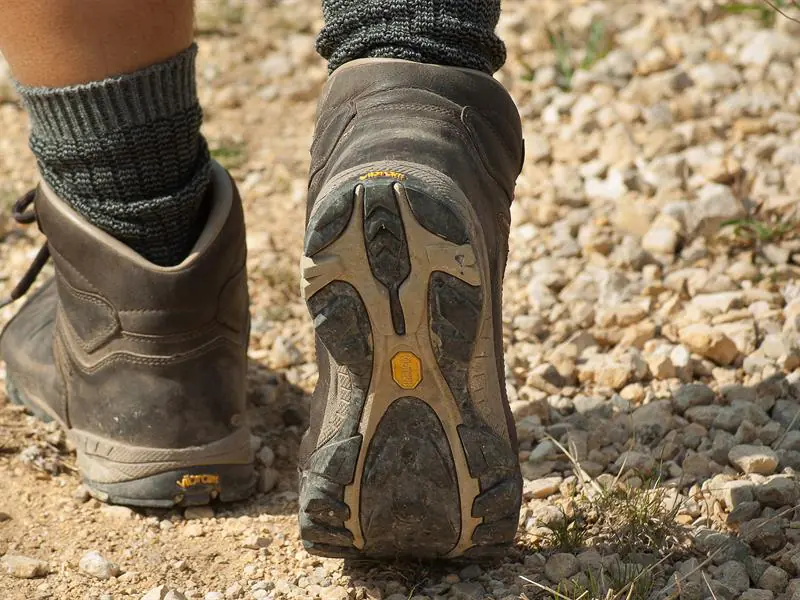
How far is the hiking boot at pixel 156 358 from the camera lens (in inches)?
82.1

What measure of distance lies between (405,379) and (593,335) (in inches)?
44.2

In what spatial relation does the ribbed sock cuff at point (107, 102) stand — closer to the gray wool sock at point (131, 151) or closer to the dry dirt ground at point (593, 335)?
the gray wool sock at point (131, 151)

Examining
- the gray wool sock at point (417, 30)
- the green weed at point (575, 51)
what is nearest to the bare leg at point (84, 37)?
the gray wool sock at point (417, 30)

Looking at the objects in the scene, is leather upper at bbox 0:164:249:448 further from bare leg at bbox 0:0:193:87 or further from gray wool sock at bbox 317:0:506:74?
gray wool sock at bbox 317:0:506:74

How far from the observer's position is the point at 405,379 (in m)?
1.62

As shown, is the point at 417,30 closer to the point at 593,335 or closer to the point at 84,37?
the point at 84,37

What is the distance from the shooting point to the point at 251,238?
3293mm

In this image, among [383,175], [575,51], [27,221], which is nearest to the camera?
[383,175]

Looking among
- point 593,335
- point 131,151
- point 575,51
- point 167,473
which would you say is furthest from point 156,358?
point 575,51

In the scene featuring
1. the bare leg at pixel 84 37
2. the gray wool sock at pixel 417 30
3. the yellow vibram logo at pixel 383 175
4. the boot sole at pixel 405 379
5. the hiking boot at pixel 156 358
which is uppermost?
the gray wool sock at pixel 417 30

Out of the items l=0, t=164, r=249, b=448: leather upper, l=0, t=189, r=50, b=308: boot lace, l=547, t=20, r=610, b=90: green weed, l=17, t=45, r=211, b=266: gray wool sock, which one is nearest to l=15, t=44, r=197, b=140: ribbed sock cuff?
l=17, t=45, r=211, b=266: gray wool sock

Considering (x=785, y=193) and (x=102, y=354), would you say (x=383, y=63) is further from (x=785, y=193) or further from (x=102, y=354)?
(x=785, y=193)

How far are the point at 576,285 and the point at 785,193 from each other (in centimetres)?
65

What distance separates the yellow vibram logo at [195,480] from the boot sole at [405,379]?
0.45 m
